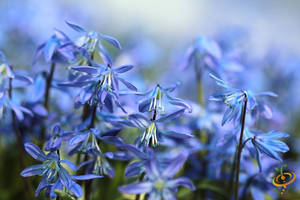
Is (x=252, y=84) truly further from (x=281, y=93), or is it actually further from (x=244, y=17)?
(x=244, y=17)

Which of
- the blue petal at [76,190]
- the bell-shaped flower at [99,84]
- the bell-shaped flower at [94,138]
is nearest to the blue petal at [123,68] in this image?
the bell-shaped flower at [99,84]

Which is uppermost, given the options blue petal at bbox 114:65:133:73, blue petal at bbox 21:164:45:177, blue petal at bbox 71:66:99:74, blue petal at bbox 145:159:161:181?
blue petal at bbox 114:65:133:73

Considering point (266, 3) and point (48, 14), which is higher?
point (266, 3)

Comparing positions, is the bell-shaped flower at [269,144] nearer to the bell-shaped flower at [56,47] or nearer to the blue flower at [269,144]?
the blue flower at [269,144]

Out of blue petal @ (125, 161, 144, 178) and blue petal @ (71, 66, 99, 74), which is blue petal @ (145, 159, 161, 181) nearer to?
blue petal @ (125, 161, 144, 178)

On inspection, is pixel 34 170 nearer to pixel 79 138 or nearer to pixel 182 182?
pixel 79 138

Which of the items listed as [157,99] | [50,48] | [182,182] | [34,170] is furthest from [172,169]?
[50,48]

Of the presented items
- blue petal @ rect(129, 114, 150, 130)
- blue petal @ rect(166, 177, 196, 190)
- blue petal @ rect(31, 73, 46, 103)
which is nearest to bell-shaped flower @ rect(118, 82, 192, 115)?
blue petal @ rect(129, 114, 150, 130)

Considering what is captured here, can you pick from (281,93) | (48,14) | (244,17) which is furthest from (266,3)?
(48,14)
